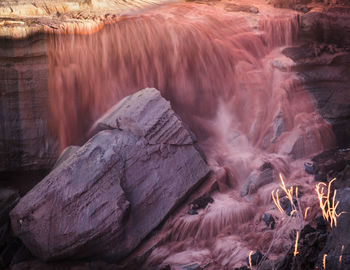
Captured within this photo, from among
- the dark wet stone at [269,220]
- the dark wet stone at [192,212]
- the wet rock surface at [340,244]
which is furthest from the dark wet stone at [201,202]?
the wet rock surface at [340,244]

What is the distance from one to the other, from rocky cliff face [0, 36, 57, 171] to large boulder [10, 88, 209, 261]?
146 centimetres

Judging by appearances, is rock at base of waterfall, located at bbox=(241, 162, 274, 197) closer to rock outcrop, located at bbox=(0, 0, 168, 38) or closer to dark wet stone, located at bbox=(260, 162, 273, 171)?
dark wet stone, located at bbox=(260, 162, 273, 171)

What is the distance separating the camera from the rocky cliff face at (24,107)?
619cm

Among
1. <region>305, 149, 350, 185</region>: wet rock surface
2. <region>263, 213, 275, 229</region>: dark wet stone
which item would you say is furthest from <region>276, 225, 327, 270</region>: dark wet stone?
<region>305, 149, 350, 185</region>: wet rock surface

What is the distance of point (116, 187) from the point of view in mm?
4742

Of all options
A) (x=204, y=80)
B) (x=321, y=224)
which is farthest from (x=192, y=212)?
(x=204, y=80)

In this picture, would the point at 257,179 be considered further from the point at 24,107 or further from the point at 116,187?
the point at 24,107

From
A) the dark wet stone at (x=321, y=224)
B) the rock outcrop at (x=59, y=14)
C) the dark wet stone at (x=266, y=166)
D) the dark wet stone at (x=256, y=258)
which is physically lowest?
the dark wet stone at (x=256, y=258)

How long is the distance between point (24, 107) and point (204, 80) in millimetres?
2759

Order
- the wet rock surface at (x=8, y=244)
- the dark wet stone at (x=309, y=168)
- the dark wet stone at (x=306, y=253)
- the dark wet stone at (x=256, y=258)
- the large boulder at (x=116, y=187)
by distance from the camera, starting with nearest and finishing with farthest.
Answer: the dark wet stone at (x=306, y=253) < the dark wet stone at (x=256, y=258) < the large boulder at (x=116, y=187) < the wet rock surface at (x=8, y=244) < the dark wet stone at (x=309, y=168)

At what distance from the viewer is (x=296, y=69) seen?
20.7 feet

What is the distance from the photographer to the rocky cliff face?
20.3 feet

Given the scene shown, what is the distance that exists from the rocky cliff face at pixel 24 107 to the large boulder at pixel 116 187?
4.79 feet

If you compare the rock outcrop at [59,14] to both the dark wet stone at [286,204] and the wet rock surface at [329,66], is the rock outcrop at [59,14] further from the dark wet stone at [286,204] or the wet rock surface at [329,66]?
the dark wet stone at [286,204]
